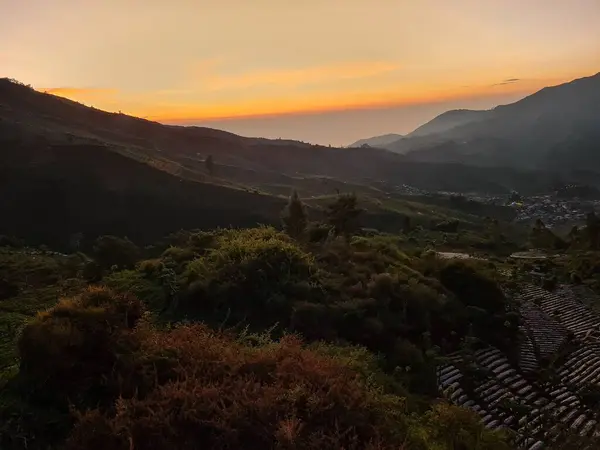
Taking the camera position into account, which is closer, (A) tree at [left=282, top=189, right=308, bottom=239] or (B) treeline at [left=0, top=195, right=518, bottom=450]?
(B) treeline at [left=0, top=195, right=518, bottom=450]

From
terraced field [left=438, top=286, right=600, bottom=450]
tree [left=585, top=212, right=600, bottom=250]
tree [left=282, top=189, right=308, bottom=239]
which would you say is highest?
tree [left=282, top=189, right=308, bottom=239]

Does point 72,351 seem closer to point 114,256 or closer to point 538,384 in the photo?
point 114,256

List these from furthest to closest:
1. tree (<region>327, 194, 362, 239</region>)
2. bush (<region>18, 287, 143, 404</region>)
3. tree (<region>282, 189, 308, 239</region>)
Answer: tree (<region>327, 194, 362, 239</region>) < tree (<region>282, 189, 308, 239</region>) < bush (<region>18, 287, 143, 404</region>)

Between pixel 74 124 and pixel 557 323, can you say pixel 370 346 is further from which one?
pixel 74 124

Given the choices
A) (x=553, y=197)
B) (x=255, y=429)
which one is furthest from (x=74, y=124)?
(x=553, y=197)

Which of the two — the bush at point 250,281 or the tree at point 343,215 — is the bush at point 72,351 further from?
the tree at point 343,215

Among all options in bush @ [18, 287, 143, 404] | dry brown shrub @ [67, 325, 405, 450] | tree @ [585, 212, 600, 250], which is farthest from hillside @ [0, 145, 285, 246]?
dry brown shrub @ [67, 325, 405, 450]

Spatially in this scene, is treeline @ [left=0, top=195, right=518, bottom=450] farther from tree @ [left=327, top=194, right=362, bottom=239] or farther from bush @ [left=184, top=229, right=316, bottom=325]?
tree @ [left=327, top=194, right=362, bottom=239]
